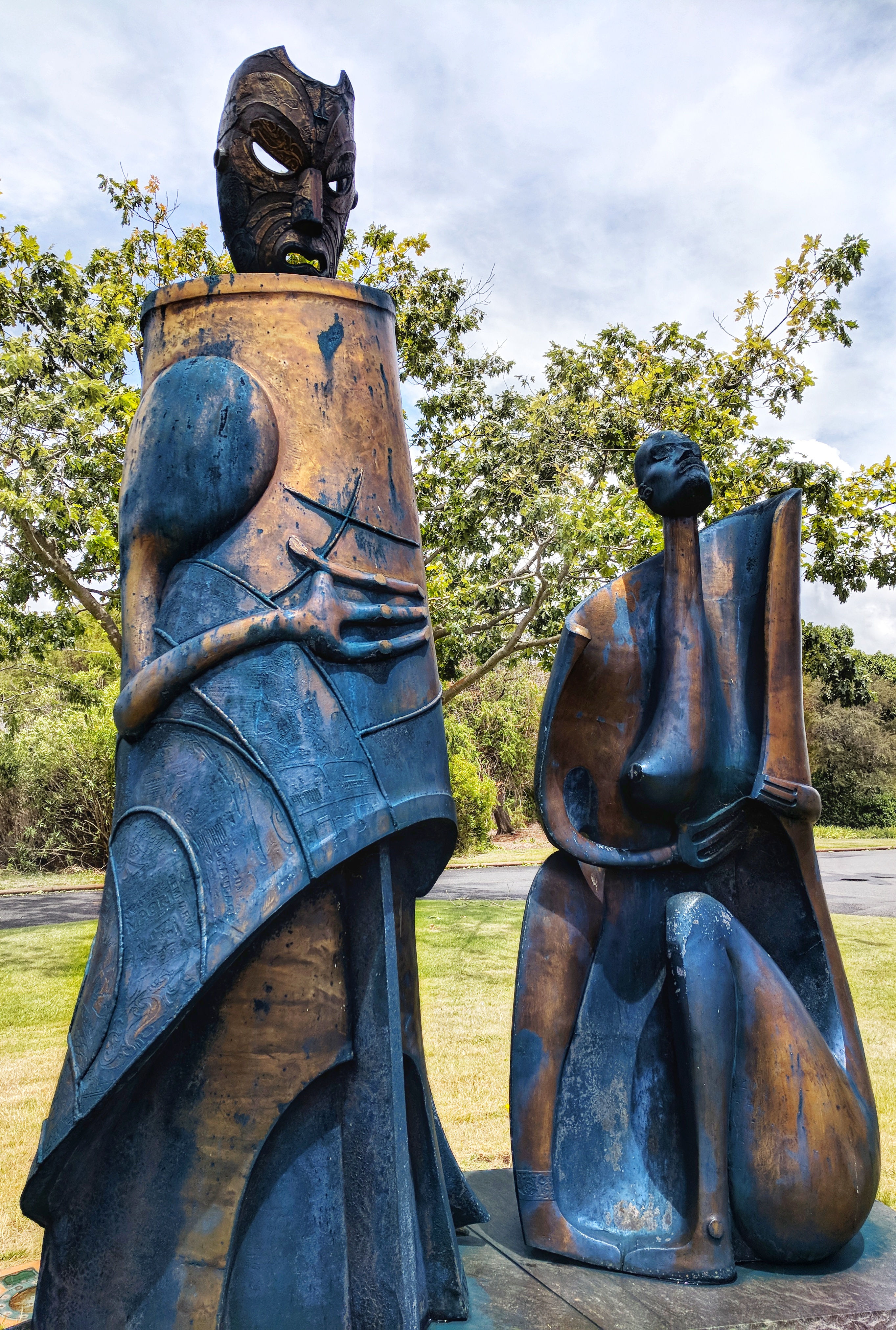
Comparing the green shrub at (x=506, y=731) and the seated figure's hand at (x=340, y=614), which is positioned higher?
the green shrub at (x=506, y=731)

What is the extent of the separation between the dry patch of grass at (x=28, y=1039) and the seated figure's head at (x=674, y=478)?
357cm

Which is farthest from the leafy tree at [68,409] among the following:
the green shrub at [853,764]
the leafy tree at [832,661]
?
the green shrub at [853,764]

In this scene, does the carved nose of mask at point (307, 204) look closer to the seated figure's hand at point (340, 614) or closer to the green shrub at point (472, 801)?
the seated figure's hand at point (340, 614)

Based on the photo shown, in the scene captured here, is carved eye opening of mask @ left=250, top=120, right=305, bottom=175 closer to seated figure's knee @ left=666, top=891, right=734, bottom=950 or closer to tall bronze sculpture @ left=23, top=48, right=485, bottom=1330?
tall bronze sculpture @ left=23, top=48, right=485, bottom=1330

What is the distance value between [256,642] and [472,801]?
19620 mm

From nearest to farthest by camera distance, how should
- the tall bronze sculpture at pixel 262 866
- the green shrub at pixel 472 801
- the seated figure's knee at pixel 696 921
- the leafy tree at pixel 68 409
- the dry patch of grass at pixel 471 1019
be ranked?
the tall bronze sculpture at pixel 262 866 → the seated figure's knee at pixel 696 921 → the dry patch of grass at pixel 471 1019 → the leafy tree at pixel 68 409 → the green shrub at pixel 472 801

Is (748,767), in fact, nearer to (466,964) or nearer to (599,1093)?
(599,1093)

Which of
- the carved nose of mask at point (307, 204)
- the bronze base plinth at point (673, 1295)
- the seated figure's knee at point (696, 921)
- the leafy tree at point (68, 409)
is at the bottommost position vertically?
the bronze base plinth at point (673, 1295)

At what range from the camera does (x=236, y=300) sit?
96.3 inches

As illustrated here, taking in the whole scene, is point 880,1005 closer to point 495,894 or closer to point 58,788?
point 495,894

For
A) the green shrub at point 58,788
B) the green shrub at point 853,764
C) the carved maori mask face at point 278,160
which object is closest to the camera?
the carved maori mask face at point 278,160

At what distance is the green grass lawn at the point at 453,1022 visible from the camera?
5.20 meters

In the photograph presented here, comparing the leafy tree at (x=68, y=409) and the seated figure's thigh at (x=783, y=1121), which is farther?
the leafy tree at (x=68, y=409)

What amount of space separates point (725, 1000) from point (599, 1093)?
0.48 metres
